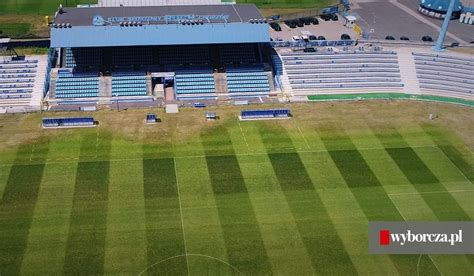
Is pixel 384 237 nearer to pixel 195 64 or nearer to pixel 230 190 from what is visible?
pixel 230 190

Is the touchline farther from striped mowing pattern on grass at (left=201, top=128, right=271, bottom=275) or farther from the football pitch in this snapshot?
striped mowing pattern on grass at (left=201, top=128, right=271, bottom=275)

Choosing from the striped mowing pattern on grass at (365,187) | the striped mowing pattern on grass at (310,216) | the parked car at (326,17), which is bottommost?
the striped mowing pattern on grass at (310,216)

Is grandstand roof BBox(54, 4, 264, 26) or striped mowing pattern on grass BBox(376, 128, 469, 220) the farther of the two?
grandstand roof BBox(54, 4, 264, 26)

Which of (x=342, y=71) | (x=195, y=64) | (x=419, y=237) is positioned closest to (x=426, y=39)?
(x=342, y=71)

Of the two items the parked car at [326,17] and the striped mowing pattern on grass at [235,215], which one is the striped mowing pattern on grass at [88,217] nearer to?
the striped mowing pattern on grass at [235,215]

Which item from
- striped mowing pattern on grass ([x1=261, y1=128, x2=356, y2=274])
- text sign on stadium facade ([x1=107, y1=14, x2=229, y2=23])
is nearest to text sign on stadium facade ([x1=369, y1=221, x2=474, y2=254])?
striped mowing pattern on grass ([x1=261, y1=128, x2=356, y2=274])

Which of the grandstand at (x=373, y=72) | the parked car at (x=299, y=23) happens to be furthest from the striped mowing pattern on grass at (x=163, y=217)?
the parked car at (x=299, y=23)

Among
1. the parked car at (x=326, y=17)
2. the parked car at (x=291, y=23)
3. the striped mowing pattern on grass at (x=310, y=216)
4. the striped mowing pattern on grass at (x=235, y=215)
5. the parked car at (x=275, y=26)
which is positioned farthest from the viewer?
the parked car at (x=326, y=17)

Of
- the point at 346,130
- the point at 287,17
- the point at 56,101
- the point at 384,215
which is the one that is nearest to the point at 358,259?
the point at 384,215
